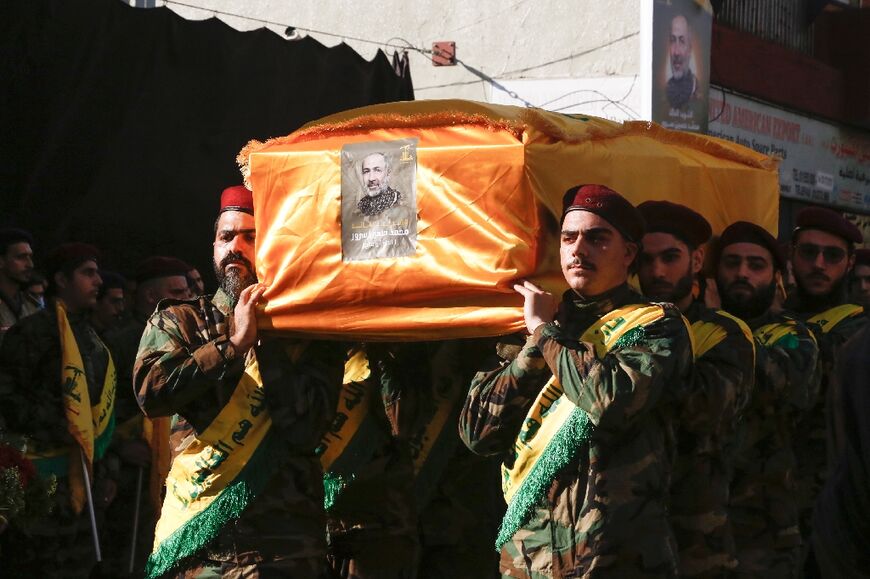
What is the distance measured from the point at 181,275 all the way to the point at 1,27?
1615 mm

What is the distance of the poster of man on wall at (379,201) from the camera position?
484 centimetres

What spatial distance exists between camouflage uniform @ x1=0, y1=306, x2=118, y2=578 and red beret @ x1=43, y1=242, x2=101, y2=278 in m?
0.34

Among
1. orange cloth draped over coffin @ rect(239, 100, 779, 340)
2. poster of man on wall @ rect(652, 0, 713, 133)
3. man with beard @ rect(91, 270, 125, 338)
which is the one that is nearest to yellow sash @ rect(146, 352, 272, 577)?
orange cloth draped over coffin @ rect(239, 100, 779, 340)

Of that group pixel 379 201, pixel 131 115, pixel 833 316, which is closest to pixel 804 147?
pixel 131 115

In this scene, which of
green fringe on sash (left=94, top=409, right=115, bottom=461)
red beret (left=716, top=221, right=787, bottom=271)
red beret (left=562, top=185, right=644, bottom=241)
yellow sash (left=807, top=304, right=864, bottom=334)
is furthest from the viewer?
green fringe on sash (left=94, top=409, right=115, bottom=461)

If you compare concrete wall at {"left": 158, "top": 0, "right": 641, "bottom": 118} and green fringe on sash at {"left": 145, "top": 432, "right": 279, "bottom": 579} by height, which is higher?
concrete wall at {"left": 158, "top": 0, "right": 641, "bottom": 118}

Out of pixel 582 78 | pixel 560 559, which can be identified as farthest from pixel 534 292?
pixel 582 78

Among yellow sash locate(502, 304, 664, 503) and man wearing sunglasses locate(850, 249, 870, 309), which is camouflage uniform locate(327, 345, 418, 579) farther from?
man wearing sunglasses locate(850, 249, 870, 309)

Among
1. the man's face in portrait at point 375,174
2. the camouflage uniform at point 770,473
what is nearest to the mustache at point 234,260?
the man's face in portrait at point 375,174

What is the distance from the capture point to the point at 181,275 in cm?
783

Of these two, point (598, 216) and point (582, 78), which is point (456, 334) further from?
point (582, 78)

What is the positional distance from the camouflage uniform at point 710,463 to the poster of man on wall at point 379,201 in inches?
41.4

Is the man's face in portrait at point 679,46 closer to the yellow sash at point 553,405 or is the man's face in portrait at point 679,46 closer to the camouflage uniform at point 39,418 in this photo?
the camouflage uniform at point 39,418

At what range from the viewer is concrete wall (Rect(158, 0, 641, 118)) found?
555 inches
